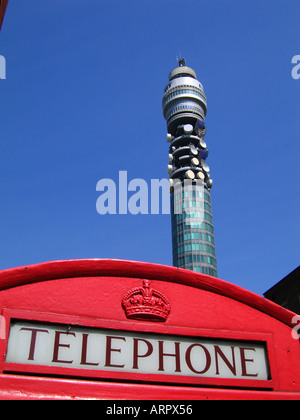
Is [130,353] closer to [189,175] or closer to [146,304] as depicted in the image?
[146,304]

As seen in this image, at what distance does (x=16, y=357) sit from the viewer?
4.67 meters

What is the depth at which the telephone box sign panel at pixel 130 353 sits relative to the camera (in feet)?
15.7

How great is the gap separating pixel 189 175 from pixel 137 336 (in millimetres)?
90786

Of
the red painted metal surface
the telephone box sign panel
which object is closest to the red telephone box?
the telephone box sign panel

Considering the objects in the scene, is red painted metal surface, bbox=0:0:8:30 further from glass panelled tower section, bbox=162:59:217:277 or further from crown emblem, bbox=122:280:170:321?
glass panelled tower section, bbox=162:59:217:277

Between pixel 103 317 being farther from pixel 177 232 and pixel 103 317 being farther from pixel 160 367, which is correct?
pixel 177 232

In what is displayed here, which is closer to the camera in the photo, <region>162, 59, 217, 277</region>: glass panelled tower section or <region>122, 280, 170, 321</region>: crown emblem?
<region>122, 280, 170, 321</region>: crown emblem

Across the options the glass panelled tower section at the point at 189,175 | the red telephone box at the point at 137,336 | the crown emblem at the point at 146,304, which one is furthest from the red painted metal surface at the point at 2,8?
the glass panelled tower section at the point at 189,175

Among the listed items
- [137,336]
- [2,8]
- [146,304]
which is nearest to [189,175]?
[2,8]

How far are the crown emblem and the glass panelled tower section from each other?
82555 mm

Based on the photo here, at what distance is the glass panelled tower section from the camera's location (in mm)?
91375

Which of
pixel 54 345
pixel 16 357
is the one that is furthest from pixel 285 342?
pixel 16 357

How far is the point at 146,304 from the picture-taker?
17.8 ft

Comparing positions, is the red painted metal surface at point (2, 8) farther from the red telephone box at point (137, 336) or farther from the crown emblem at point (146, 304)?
the crown emblem at point (146, 304)
